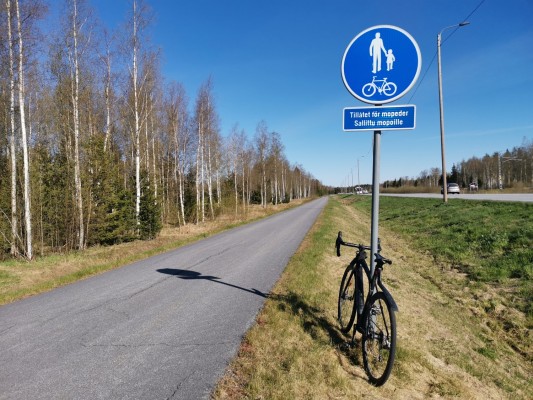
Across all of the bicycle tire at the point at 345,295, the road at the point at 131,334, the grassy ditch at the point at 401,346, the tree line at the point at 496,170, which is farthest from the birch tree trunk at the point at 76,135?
the tree line at the point at 496,170

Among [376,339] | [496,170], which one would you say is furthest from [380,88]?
[496,170]

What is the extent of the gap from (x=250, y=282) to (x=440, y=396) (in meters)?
4.38

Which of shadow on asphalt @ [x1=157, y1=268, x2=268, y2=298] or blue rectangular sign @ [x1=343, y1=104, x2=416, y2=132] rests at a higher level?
blue rectangular sign @ [x1=343, y1=104, x2=416, y2=132]

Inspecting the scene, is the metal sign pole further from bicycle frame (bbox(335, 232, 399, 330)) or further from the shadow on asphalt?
the shadow on asphalt

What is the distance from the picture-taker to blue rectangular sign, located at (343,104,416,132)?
329 centimetres

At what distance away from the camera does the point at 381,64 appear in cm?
342

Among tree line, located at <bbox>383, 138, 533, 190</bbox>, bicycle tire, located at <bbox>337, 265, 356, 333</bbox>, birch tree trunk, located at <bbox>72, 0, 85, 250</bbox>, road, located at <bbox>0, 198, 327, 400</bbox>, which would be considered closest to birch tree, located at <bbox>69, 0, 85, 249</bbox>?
birch tree trunk, located at <bbox>72, 0, 85, 250</bbox>

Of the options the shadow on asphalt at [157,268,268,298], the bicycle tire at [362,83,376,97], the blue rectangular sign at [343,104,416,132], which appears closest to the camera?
the blue rectangular sign at [343,104,416,132]

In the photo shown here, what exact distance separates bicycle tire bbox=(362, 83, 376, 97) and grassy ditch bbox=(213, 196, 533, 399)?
2.96m

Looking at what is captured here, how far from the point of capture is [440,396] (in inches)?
126

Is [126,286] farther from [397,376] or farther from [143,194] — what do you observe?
[143,194]

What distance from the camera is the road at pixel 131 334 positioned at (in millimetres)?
3230

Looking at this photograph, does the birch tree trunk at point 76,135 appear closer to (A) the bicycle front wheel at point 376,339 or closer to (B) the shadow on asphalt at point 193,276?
(B) the shadow on asphalt at point 193,276

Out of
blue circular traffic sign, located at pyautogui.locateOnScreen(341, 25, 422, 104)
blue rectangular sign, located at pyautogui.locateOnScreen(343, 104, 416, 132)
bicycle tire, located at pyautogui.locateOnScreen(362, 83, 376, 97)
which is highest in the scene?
blue circular traffic sign, located at pyautogui.locateOnScreen(341, 25, 422, 104)
